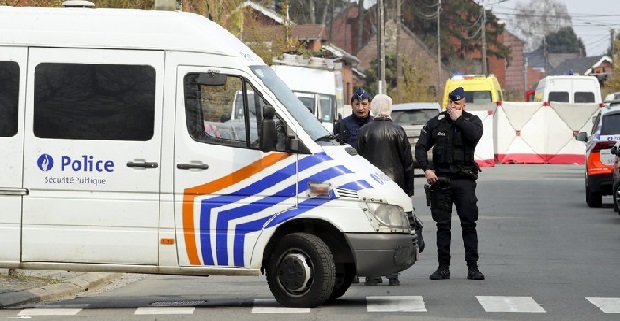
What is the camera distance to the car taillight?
27.0 meters

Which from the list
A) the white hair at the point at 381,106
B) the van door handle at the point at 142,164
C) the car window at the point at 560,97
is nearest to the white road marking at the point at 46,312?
the van door handle at the point at 142,164

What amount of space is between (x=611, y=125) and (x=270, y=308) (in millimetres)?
15778

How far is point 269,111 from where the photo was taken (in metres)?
12.5

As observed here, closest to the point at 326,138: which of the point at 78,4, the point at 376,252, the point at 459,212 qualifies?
the point at 376,252

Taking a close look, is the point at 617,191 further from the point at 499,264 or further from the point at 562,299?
the point at 562,299

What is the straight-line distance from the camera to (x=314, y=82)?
41.6 m

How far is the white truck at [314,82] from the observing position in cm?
4016

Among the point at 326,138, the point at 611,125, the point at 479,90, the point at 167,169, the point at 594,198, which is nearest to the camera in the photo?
the point at 167,169

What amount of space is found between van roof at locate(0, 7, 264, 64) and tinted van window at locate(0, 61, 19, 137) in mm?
215

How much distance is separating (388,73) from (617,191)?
78845 millimetres

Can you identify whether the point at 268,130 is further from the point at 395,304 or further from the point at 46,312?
the point at 46,312

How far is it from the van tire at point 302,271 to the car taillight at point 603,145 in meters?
15.3

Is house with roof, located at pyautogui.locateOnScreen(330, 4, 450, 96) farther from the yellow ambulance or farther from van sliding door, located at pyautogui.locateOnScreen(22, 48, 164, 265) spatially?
van sliding door, located at pyautogui.locateOnScreen(22, 48, 164, 265)

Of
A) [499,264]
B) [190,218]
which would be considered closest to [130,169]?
[190,218]
